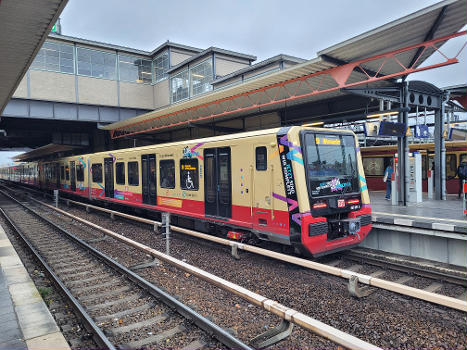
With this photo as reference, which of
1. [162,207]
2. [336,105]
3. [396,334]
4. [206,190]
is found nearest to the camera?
[396,334]

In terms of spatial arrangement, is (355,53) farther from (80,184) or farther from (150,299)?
(80,184)

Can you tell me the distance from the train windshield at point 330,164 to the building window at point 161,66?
22.6m

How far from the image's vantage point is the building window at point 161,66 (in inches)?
1108

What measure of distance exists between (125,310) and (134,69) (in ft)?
86.4

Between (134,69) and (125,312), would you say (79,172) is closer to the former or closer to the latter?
(134,69)

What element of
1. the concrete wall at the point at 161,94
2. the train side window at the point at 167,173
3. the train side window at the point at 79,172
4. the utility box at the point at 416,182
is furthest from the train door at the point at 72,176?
the utility box at the point at 416,182

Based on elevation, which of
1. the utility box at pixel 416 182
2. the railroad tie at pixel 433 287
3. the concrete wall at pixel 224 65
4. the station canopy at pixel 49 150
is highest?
the concrete wall at pixel 224 65

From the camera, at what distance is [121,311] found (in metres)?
5.23

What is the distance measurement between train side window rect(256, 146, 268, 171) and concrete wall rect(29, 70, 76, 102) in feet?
68.5

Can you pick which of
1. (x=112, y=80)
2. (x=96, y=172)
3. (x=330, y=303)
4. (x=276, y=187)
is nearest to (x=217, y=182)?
(x=276, y=187)

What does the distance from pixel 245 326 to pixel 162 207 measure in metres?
7.63

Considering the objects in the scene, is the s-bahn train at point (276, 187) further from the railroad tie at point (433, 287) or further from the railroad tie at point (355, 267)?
the railroad tie at point (433, 287)

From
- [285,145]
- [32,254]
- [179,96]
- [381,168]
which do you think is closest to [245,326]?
[285,145]

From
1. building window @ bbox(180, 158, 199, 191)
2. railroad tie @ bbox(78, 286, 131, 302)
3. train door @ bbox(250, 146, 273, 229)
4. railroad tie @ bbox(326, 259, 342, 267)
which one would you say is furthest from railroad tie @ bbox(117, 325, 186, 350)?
building window @ bbox(180, 158, 199, 191)
